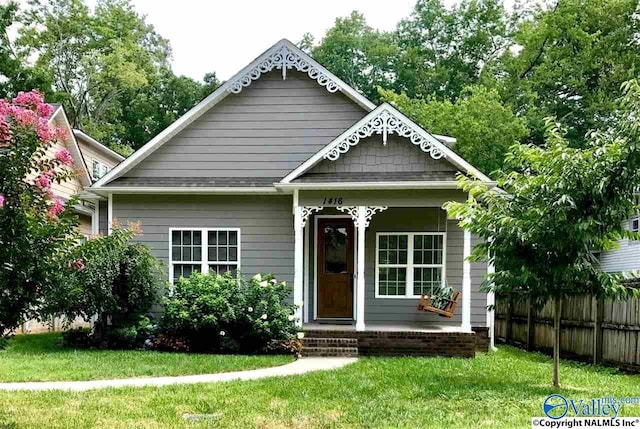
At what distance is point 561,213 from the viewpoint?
6891 millimetres

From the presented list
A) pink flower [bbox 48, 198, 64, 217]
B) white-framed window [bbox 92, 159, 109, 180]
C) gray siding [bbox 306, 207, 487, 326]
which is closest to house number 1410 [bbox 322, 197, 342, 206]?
gray siding [bbox 306, 207, 487, 326]

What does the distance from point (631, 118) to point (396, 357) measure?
19.2 feet

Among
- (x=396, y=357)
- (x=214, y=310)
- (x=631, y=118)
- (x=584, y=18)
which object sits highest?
(x=584, y=18)

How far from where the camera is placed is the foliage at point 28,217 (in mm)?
5242

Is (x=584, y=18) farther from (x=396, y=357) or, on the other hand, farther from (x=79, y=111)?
(x=79, y=111)

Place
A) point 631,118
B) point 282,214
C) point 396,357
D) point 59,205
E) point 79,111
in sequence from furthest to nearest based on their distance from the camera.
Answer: point 79,111
point 282,214
point 396,357
point 631,118
point 59,205

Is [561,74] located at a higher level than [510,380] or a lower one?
higher

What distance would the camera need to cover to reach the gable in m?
11.5

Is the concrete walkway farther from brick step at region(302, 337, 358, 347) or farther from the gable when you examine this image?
the gable

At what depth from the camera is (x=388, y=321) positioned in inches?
496

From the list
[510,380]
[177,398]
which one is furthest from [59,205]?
[510,380]

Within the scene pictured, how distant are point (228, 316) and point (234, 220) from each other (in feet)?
8.18

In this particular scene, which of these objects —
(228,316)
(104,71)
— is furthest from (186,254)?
(104,71)

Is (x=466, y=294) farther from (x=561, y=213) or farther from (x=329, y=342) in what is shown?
(x=561, y=213)
